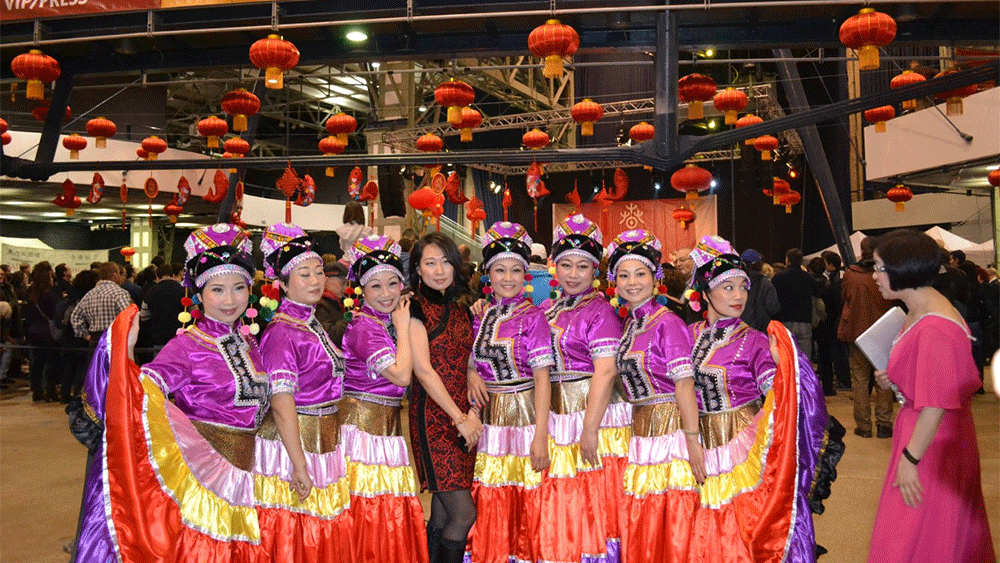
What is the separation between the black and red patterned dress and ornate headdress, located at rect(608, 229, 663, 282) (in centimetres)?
74

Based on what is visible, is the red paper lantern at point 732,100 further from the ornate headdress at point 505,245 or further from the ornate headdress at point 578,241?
the ornate headdress at point 505,245

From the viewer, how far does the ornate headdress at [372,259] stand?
11.2 ft

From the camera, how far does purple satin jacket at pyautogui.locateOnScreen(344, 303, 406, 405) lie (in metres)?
3.24

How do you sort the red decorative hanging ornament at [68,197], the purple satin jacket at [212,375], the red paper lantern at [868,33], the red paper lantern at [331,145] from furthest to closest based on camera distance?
the red paper lantern at [331,145] → the red decorative hanging ornament at [68,197] → the red paper lantern at [868,33] → the purple satin jacket at [212,375]

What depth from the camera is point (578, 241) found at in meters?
3.62

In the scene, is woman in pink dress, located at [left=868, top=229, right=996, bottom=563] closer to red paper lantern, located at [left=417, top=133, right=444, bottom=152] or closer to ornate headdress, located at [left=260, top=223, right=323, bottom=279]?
ornate headdress, located at [left=260, top=223, right=323, bottom=279]

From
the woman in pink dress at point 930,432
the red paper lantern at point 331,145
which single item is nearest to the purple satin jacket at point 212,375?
the woman in pink dress at point 930,432

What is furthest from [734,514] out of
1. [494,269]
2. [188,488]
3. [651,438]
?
[188,488]

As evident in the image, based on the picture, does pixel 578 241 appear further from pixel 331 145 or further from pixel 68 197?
pixel 68 197

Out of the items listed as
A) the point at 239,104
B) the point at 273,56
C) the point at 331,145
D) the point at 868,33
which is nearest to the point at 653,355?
the point at 868,33

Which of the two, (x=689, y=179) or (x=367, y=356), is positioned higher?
(x=689, y=179)

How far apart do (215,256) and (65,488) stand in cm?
377

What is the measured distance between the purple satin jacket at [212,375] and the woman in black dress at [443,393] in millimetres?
665

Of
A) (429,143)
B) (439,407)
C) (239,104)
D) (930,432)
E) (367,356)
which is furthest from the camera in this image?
(429,143)
